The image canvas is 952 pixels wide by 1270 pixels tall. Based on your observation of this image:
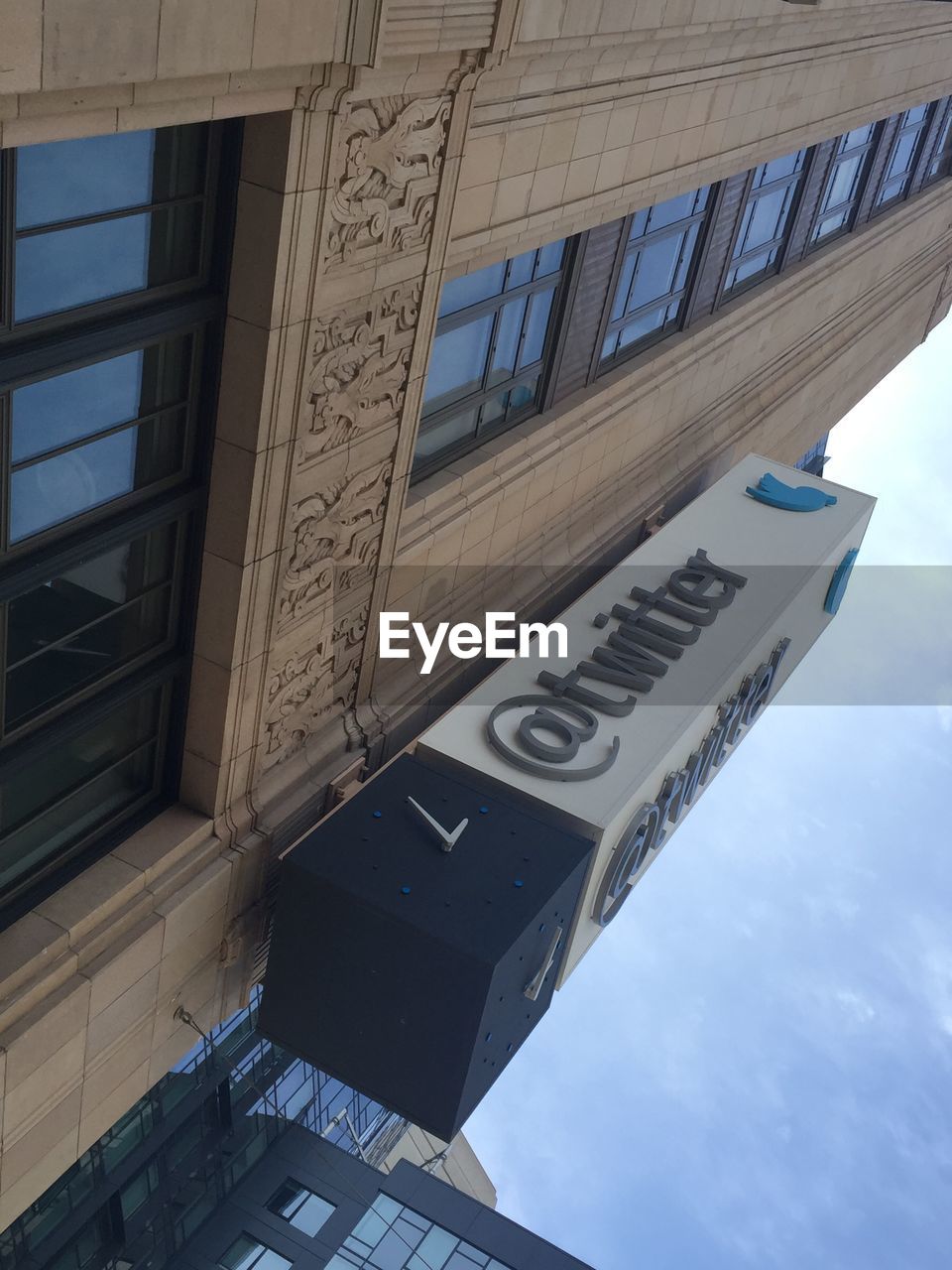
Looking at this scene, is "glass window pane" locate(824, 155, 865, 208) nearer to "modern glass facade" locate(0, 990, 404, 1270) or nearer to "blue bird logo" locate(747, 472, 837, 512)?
"blue bird logo" locate(747, 472, 837, 512)

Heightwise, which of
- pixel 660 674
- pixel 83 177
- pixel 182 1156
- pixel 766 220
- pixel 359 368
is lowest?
pixel 182 1156

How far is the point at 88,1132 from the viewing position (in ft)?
41.2

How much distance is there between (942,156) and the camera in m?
36.4

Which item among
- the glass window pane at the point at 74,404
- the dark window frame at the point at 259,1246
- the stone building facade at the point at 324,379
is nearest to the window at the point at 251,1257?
the dark window frame at the point at 259,1246

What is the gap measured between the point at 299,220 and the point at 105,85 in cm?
249

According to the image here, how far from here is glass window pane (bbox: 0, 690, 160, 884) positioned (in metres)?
11.0

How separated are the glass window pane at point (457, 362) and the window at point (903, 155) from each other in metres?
19.0

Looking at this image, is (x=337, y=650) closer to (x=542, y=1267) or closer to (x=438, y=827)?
(x=438, y=827)

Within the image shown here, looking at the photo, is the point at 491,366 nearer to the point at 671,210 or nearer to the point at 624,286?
the point at 624,286

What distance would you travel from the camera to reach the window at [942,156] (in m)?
35.0

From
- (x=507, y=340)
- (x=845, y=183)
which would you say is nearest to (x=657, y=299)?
(x=507, y=340)

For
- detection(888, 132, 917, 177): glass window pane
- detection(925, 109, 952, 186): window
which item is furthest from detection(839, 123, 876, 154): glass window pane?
detection(925, 109, 952, 186): window

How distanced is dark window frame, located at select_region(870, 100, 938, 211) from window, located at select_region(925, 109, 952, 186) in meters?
1.96

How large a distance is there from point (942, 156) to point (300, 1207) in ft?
103
